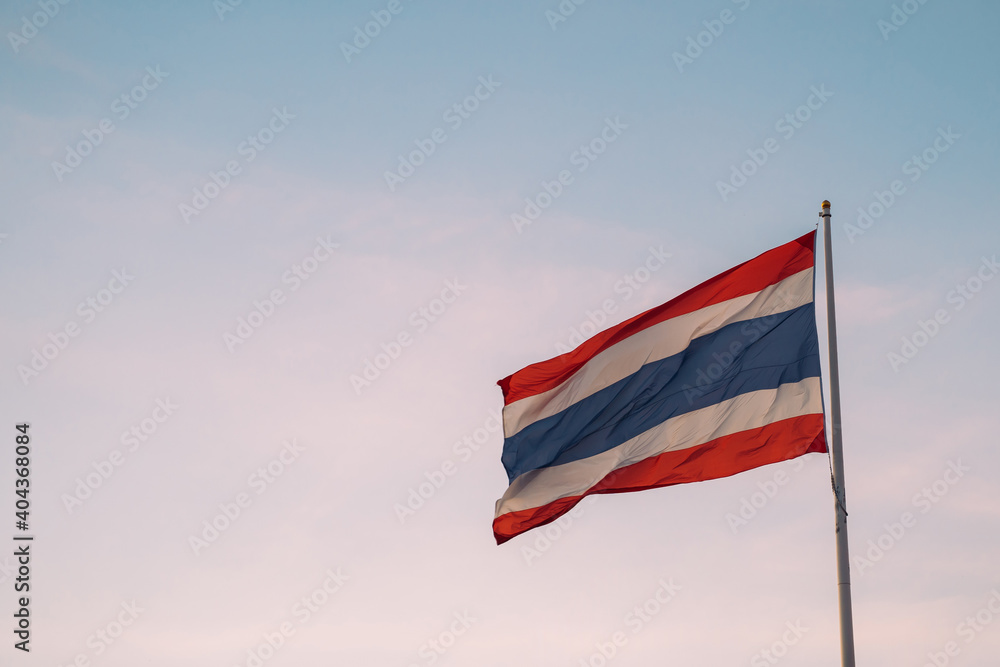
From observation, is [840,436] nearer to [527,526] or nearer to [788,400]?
[788,400]

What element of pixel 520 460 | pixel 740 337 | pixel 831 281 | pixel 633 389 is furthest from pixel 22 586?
pixel 831 281

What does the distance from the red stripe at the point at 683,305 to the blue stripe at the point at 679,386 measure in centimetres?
65

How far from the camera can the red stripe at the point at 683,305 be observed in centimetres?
2080

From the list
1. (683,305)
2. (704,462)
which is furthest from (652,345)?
(704,462)

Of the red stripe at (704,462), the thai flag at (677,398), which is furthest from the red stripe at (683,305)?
the red stripe at (704,462)

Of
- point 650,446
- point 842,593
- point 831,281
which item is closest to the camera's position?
point 842,593

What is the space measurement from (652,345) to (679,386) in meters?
0.98

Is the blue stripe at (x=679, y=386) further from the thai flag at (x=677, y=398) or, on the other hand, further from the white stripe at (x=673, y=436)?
the white stripe at (x=673, y=436)

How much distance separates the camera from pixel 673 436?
20672mm

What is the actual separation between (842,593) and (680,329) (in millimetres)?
5845

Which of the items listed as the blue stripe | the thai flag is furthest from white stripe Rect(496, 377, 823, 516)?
the blue stripe

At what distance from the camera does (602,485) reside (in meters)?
21.0

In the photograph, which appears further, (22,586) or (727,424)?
(22,586)

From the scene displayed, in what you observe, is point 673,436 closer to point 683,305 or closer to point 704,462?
point 704,462
